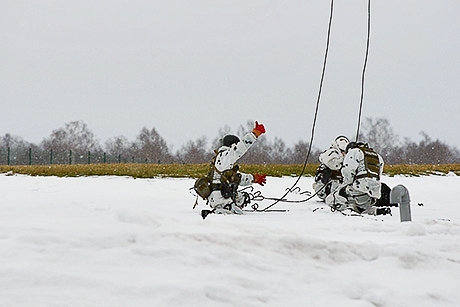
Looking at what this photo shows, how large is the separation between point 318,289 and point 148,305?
1181 mm

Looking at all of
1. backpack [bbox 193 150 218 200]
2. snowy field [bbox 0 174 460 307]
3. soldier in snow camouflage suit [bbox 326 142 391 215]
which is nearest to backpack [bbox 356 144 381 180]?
soldier in snow camouflage suit [bbox 326 142 391 215]

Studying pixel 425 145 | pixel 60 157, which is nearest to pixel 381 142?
pixel 425 145

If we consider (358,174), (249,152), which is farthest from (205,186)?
(249,152)

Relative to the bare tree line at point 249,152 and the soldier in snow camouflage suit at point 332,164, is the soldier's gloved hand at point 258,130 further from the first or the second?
the bare tree line at point 249,152

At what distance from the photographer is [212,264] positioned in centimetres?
304

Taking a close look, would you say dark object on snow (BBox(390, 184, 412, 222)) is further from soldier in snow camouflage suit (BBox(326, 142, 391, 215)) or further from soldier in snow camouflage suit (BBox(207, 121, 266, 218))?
soldier in snow camouflage suit (BBox(207, 121, 266, 218))

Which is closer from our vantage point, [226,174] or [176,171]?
[226,174]

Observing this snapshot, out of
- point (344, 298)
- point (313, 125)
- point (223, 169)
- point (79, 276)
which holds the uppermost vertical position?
point (313, 125)

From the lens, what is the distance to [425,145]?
74.4 m

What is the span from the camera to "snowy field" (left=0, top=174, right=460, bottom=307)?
2551 millimetres

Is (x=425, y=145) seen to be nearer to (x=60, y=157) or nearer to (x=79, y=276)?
(x=60, y=157)

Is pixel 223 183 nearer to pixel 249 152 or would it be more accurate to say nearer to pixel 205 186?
pixel 205 186

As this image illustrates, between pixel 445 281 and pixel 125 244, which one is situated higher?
pixel 125 244

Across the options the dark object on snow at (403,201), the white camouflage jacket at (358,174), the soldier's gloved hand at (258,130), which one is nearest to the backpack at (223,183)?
the soldier's gloved hand at (258,130)
